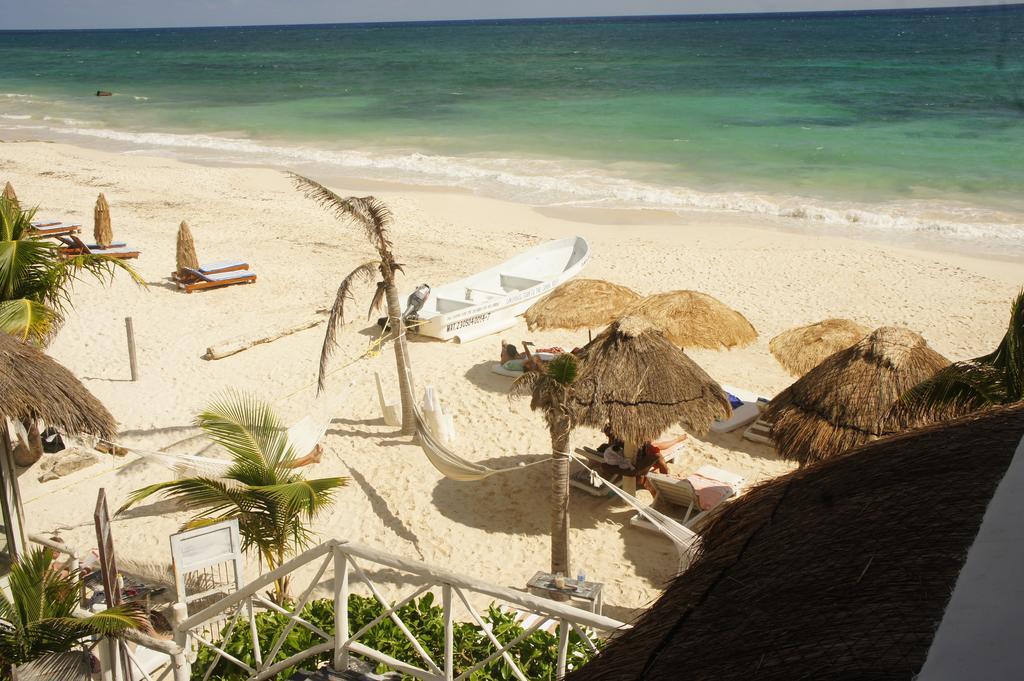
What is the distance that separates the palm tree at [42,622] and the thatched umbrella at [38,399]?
4.78 ft

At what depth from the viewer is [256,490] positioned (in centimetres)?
515

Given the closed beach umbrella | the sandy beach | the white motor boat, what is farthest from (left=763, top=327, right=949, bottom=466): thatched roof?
the closed beach umbrella

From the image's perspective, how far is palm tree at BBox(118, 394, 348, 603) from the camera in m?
5.21

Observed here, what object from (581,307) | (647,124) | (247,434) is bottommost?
(581,307)

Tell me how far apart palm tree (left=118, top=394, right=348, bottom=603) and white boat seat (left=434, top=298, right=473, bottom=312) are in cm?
577

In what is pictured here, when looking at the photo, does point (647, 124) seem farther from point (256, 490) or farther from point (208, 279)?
point (256, 490)

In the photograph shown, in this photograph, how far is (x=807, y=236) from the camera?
16641 millimetres

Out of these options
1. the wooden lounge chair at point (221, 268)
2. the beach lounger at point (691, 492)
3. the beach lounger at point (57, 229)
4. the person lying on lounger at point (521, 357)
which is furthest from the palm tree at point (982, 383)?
the beach lounger at point (57, 229)

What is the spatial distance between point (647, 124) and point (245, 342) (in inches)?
946

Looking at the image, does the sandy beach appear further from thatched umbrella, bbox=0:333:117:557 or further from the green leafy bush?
the green leafy bush

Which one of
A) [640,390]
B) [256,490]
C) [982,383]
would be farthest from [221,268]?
[982,383]

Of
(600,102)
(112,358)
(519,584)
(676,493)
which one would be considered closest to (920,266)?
(676,493)

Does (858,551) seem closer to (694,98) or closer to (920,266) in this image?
(920,266)

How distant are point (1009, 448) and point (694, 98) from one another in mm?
40170
